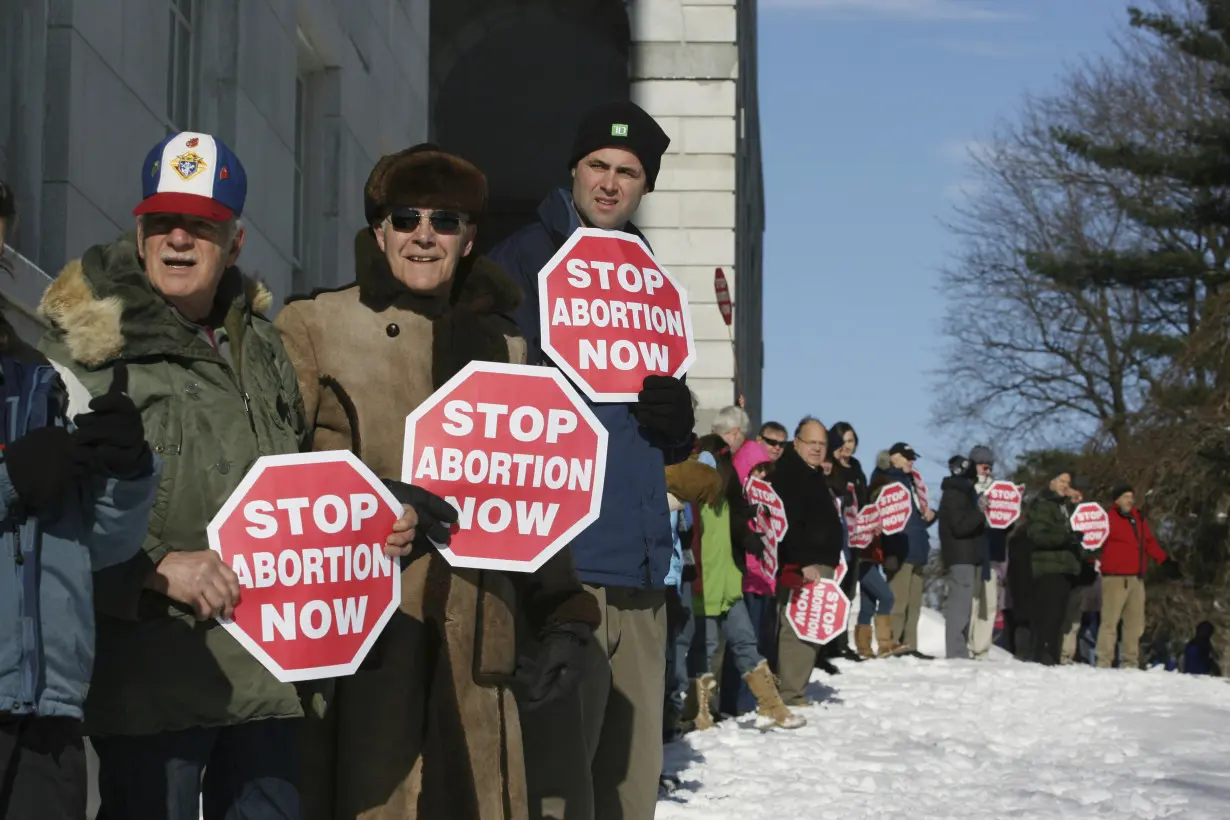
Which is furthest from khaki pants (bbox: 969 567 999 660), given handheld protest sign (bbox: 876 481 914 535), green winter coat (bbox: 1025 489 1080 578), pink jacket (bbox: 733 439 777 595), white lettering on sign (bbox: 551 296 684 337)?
white lettering on sign (bbox: 551 296 684 337)

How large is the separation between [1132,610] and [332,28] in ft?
39.5

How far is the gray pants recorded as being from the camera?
21.7 meters

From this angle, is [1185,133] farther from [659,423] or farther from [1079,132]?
[659,423]

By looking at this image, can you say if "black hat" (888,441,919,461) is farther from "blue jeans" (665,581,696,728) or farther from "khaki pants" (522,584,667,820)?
"khaki pants" (522,584,667,820)

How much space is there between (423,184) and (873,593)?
15975 mm

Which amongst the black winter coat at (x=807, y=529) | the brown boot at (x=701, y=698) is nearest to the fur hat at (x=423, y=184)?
the brown boot at (x=701, y=698)

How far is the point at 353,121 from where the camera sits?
15953 mm

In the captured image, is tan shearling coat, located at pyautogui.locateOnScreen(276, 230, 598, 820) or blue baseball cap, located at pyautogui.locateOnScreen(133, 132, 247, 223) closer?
blue baseball cap, located at pyautogui.locateOnScreen(133, 132, 247, 223)

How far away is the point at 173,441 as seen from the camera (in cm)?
496

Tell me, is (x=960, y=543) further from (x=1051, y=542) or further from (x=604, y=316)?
(x=604, y=316)

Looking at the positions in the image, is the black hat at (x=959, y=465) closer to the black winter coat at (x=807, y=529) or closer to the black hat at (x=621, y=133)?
the black winter coat at (x=807, y=529)

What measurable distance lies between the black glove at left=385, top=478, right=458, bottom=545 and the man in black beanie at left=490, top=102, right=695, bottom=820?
95 cm

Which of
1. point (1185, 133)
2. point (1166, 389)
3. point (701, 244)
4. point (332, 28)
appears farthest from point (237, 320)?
point (1185, 133)

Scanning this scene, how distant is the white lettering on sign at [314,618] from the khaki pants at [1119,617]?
61.9 ft
